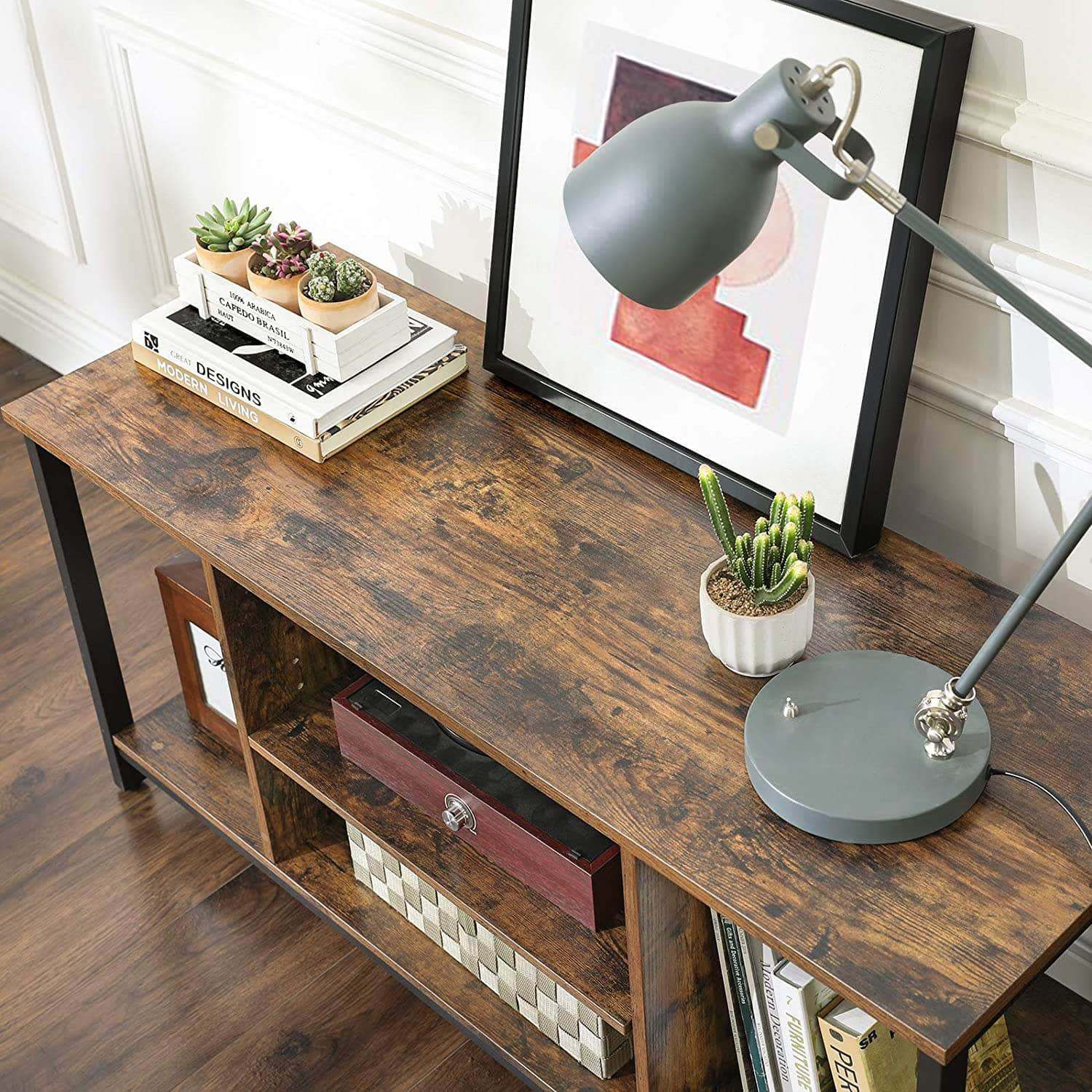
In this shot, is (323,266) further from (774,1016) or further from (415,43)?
(774,1016)

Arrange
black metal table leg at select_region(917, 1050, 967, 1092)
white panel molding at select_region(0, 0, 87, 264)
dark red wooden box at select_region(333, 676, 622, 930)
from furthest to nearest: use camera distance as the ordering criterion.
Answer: white panel molding at select_region(0, 0, 87, 264) → dark red wooden box at select_region(333, 676, 622, 930) → black metal table leg at select_region(917, 1050, 967, 1092)

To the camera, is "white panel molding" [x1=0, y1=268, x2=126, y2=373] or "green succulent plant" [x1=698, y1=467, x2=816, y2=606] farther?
"white panel molding" [x1=0, y1=268, x2=126, y2=373]

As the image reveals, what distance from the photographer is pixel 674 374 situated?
146 centimetres

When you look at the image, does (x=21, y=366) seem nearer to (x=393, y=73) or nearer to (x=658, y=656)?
(x=393, y=73)

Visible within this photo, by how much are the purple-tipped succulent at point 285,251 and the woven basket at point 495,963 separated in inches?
25.6

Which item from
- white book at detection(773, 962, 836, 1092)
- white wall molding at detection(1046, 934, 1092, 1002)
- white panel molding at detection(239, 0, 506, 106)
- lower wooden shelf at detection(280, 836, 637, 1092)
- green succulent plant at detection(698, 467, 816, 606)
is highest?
white panel molding at detection(239, 0, 506, 106)

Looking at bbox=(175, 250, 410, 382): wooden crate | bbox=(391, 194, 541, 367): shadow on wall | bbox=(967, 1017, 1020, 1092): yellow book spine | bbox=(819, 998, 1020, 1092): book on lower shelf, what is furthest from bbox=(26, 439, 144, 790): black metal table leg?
bbox=(967, 1017, 1020, 1092): yellow book spine

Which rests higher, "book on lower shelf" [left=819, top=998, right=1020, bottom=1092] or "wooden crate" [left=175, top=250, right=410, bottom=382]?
"wooden crate" [left=175, top=250, right=410, bottom=382]

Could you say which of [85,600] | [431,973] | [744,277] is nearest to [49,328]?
[85,600]

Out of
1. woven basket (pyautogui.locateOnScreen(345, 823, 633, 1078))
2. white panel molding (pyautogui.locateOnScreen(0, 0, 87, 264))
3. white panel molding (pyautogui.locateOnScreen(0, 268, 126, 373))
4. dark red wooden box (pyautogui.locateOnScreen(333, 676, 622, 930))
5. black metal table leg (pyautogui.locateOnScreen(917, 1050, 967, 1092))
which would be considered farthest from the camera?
white panel molding (pyautogui.locateOnScreen(0, 268, 126, 373))

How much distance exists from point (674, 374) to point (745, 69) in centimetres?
32

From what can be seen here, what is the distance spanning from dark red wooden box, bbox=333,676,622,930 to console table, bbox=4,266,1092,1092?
1.8 inches

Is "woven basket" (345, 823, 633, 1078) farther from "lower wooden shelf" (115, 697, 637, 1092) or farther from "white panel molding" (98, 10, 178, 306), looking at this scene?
"white panel molding" (98, 10, 178, 306)

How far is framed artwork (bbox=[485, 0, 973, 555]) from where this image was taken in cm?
120
